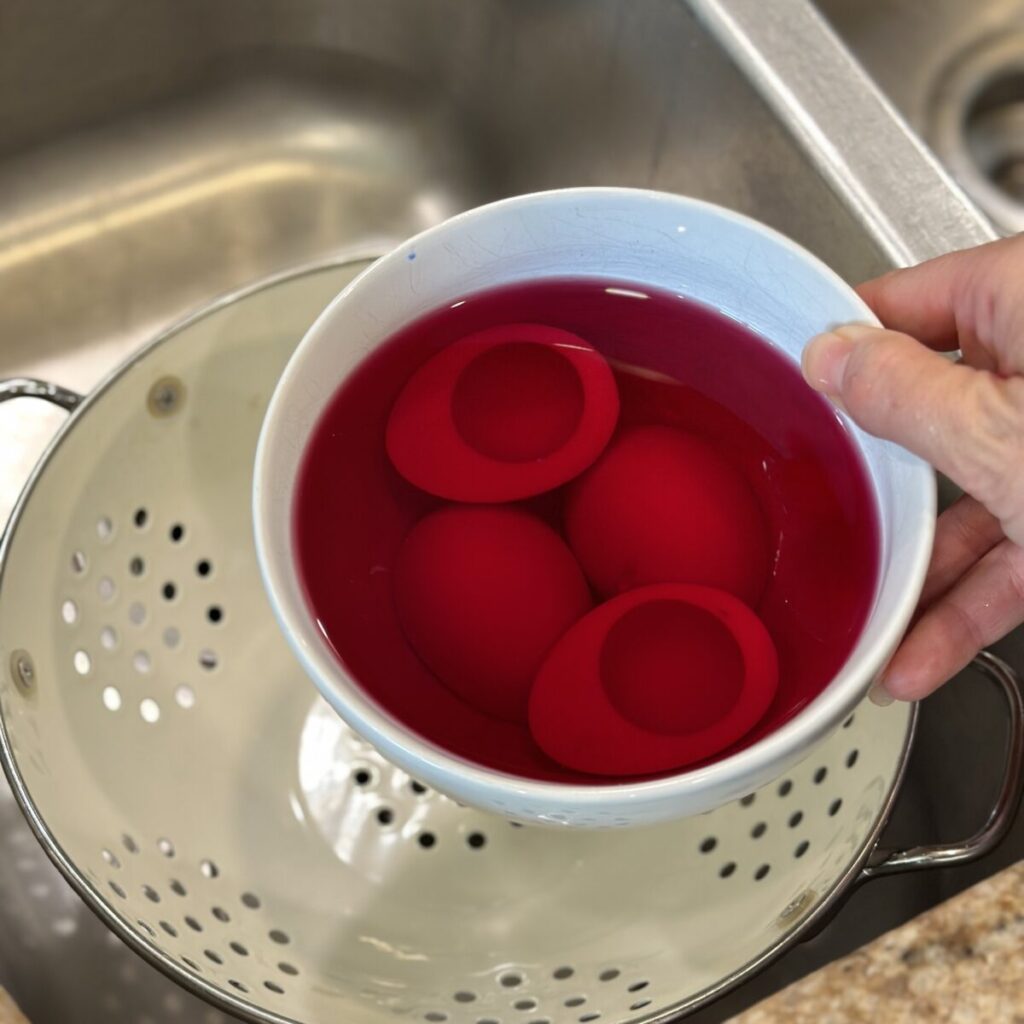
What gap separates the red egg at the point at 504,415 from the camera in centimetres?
54

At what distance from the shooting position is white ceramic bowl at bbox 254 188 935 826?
0.42 m

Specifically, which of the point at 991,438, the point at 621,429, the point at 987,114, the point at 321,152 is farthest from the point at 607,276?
the point at 987,114

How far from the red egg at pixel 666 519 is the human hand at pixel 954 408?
0.07m

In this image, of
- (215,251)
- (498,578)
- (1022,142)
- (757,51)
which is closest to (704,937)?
(498,578)

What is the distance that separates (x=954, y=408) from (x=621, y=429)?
0.14 metres

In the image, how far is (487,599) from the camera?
1.71 feet

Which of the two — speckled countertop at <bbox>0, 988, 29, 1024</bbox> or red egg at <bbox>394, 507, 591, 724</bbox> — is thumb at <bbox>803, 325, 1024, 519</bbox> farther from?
speckled countertop at <bbox>0, 988, 29, 1024</bbox>

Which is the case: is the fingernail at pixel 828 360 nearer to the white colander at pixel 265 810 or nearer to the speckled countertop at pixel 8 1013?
the white colander at pixel 265 810

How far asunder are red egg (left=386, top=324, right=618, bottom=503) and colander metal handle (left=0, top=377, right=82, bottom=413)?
0.22 meters

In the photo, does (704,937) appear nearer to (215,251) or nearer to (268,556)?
(268,556)

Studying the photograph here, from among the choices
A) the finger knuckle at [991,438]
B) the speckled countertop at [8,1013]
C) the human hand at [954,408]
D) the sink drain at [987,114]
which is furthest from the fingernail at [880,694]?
the sink drain at [987,114]

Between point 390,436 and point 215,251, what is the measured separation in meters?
0.48

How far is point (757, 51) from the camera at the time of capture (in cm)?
69

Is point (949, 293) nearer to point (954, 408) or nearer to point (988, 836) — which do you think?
point (954, 408)
